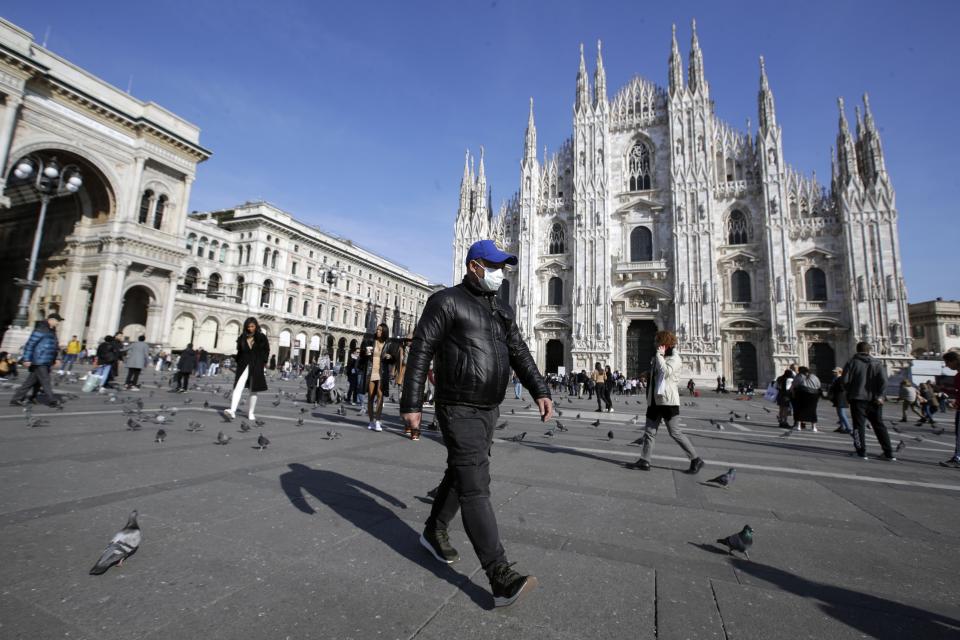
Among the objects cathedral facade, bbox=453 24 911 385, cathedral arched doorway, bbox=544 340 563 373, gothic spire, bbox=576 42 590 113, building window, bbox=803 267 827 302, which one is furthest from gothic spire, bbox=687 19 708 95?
cathedral arched doorway, bbox=544 340 563 373

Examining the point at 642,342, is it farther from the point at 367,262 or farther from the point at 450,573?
the point at 367,262

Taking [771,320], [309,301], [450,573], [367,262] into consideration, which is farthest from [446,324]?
[367,262]

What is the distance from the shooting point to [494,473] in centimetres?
424

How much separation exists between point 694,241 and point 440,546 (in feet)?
96.0

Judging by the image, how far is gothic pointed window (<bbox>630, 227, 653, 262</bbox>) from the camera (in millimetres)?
29797

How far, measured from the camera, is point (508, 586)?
179 cm

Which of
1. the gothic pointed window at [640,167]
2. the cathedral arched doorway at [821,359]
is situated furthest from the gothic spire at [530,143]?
the cathedral arched doorway at [821,359]

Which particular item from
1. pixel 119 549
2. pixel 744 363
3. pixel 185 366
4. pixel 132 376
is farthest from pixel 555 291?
pixel 119 549

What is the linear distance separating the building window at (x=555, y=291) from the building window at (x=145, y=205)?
2567 centimetres

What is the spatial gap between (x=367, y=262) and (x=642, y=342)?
3365 centimetres

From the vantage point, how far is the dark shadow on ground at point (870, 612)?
1750mm

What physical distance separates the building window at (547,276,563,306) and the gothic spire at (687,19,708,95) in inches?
587

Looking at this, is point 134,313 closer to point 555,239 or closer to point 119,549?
point 555,239

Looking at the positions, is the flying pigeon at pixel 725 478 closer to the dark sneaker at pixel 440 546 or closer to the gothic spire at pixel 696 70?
the dark sneaker at pixel 440 546
